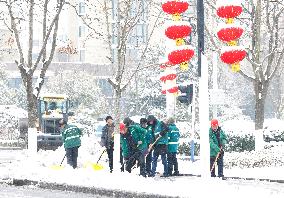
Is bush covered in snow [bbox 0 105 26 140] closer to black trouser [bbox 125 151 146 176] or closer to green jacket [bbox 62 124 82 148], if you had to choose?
green jacket [bbox 62 124 82 148]

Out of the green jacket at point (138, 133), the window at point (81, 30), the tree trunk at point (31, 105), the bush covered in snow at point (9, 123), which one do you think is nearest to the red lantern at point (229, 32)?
the green jacket at point (138, 133)

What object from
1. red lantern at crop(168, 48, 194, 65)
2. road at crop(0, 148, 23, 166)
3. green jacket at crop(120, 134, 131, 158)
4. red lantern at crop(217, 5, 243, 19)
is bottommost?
road at crop(0, 148, 23, 166)

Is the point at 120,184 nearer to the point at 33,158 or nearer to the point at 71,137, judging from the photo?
the point at 71,137

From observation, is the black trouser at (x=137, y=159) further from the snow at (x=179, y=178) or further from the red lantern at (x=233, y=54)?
the red lantern at (x=233, y=54)

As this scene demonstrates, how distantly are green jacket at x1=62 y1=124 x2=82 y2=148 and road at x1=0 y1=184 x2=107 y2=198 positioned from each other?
3582 mm

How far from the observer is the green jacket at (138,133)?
638 inches

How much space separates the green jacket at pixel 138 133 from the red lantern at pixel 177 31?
4376 mm

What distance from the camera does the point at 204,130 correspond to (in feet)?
40.2

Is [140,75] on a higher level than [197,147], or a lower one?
higher

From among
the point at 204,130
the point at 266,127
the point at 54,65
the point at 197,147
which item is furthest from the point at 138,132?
the point at 54,65

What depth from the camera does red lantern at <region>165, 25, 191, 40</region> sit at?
12.2 meters

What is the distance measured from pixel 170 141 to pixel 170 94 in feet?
22.7

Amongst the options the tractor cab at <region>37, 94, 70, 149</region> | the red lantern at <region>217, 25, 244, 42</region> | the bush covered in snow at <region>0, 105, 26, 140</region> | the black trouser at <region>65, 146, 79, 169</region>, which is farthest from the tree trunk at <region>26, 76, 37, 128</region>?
the bush covered in snow at <region>0, 105, 26, 140</region>

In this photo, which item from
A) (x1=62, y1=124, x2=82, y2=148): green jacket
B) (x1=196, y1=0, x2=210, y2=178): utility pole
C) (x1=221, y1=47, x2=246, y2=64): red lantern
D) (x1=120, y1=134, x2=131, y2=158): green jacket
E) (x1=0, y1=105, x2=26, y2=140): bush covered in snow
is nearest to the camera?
(x1=221, y1=47, x2=246, y2=64): red lantern
